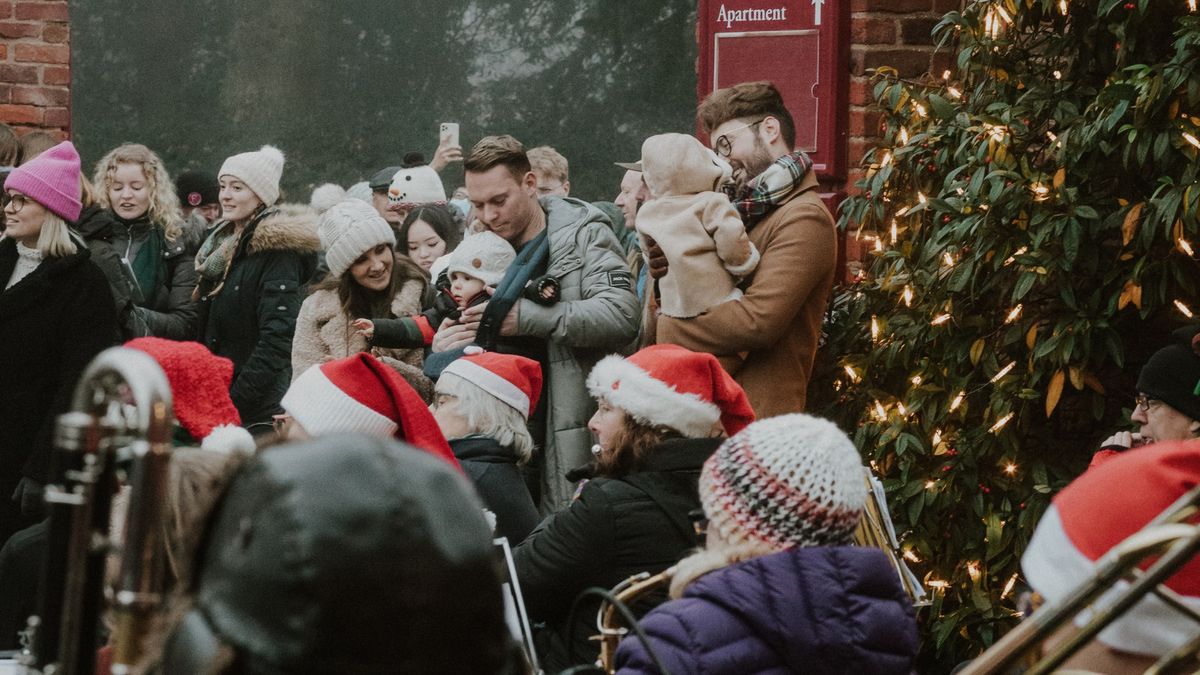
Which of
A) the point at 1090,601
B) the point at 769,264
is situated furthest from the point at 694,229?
the point at 1090,601

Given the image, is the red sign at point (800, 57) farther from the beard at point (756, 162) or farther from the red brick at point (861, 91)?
the beard at point (756, 162)

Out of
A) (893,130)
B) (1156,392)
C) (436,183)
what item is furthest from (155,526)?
(436,183)

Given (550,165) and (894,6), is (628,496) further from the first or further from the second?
(550,165)

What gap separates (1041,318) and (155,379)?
3702 millimetres

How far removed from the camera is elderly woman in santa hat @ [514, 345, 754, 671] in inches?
131

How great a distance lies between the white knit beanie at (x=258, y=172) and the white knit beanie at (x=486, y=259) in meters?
1.48

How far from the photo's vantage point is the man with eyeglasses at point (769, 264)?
4535 mm

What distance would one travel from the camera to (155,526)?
1209 mm

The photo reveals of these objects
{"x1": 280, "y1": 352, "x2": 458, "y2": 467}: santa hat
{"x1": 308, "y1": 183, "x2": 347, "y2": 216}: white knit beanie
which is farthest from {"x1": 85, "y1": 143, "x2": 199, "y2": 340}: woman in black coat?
{"x1": 280, "y1": 352, "x2": 458, "y2": 467}: santa hat

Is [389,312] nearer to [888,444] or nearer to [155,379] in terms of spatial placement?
[888,444]

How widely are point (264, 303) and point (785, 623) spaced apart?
3.84 m

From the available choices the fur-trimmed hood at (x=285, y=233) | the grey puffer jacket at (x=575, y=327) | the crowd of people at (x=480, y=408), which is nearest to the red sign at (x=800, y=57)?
the crowd of people at (x=480, y=408)

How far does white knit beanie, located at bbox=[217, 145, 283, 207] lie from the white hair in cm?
236

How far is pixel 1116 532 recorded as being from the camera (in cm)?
188
